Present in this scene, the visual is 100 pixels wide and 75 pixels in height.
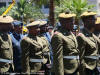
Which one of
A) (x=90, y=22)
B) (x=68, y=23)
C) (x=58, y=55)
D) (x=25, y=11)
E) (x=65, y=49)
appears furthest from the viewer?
(x=25, y=11)

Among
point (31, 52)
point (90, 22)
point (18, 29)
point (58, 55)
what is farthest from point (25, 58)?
point (18, 29)

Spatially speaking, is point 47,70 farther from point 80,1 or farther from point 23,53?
point 80,1

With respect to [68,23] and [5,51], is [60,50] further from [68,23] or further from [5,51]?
[5,51]

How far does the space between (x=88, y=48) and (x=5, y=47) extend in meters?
A: 1.45

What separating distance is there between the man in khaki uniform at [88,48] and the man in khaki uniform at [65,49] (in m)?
0.10

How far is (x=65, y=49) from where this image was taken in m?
5.64

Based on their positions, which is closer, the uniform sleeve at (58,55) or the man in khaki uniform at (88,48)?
the uniform sleeve at (58,55)

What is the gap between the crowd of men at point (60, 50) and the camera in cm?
561

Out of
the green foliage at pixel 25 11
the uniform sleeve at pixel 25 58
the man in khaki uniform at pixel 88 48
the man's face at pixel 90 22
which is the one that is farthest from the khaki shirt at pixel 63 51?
the green foliage at pixel 25 11

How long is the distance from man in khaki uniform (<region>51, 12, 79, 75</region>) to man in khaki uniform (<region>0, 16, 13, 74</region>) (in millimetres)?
924

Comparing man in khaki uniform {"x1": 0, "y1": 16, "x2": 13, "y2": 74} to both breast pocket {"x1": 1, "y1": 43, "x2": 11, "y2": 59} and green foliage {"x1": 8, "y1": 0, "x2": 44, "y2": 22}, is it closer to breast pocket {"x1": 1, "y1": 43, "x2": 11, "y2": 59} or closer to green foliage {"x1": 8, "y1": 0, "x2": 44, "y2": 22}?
breast pocket {"x1": 1, "y1": 43, "x2": 11, "y2": 59}

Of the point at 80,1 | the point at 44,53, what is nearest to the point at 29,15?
the point at 80,1

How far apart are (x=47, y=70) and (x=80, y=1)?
2434 cm

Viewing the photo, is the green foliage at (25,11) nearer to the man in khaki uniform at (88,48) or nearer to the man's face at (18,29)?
the man's face at (18,29)
